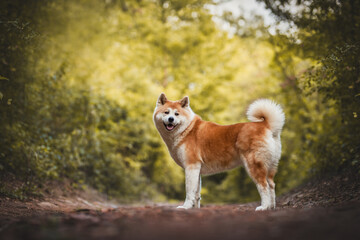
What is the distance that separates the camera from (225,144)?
4.39 meters

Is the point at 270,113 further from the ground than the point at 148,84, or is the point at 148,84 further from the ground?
the point at 148,84

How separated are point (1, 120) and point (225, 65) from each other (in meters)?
9.58

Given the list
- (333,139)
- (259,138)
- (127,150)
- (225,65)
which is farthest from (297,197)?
(225,65)

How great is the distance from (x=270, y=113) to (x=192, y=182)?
1.60m

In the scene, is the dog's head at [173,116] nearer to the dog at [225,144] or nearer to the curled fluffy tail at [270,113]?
the dog at [225,144]

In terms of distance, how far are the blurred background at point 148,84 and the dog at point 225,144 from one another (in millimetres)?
919

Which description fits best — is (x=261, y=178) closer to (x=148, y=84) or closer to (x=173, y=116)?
(x=173, y=116)

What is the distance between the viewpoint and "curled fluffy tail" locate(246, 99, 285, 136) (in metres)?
4.23

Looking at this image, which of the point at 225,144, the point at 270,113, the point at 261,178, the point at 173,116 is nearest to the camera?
the point at 261,178

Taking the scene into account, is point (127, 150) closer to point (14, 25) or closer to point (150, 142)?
point (150, 142)

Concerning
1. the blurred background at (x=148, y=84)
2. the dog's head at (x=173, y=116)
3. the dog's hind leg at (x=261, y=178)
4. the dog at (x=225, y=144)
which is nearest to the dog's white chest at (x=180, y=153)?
the dog at (x=225, y=144)

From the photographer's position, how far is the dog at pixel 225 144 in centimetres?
404

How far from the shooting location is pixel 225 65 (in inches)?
495

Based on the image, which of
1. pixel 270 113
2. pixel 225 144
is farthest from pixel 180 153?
pixel 270 113
